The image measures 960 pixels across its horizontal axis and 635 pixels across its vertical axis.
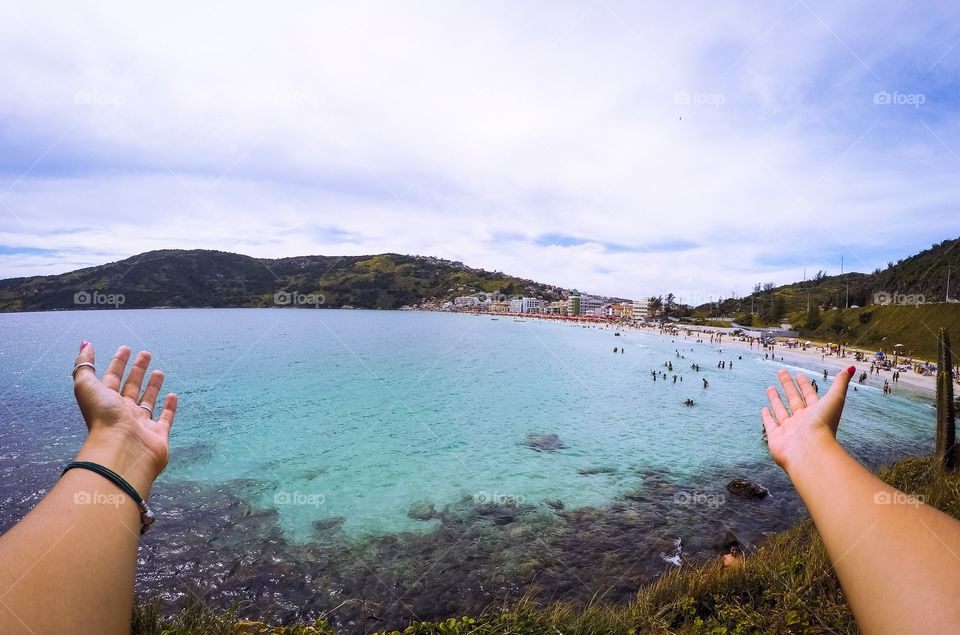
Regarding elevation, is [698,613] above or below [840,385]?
below

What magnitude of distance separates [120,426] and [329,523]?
43.9 feet

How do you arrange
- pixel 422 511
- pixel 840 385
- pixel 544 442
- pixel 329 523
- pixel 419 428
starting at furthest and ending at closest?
pixel 419 428
pixel 544 442
pixel 422 511
pixel 329 523
pixel 840 385

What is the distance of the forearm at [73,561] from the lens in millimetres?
1324

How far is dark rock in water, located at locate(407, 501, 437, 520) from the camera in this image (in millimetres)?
14422

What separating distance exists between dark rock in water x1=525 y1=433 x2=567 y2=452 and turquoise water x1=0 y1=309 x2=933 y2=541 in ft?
1.87

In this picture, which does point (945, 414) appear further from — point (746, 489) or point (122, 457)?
point (122, 457)

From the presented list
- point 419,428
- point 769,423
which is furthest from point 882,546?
point 419,428

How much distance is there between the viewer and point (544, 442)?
24328 mm

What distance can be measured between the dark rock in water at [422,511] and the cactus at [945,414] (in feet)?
54.1

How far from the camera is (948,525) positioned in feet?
5.23

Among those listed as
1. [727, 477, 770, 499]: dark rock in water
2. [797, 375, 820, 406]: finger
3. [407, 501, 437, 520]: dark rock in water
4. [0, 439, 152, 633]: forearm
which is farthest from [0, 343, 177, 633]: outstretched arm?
[727, 477, 770, 499]: dark rock in water

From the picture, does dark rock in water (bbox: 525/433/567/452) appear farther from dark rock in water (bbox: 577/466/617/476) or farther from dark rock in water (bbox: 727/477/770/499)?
dark rock in water (bbox: 727/477/770/499)

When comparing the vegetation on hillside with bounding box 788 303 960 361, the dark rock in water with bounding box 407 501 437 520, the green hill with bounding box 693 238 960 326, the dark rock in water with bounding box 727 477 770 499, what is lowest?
the dark rock in water with bounding box 407 501 437 520

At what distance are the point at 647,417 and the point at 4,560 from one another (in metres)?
33.9
